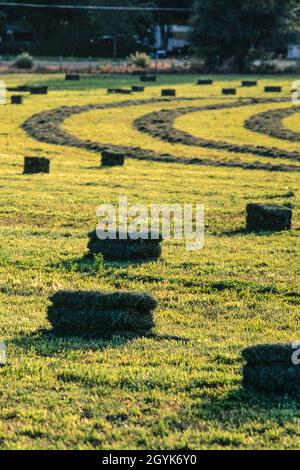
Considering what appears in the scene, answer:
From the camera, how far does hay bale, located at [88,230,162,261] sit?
17750 mm

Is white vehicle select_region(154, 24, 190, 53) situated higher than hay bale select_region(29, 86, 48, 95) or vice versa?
white vehicle select_region(154, 24, 190, 53)

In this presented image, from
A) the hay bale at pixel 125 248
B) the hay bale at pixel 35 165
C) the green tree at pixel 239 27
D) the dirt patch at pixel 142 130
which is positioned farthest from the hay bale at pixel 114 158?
the green tree at pixel 239 27

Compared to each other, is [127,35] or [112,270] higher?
[127,35]

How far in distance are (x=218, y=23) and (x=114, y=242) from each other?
78.7 meters

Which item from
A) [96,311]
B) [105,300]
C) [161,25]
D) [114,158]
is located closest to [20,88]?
[114,158]

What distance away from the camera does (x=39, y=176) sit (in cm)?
3052

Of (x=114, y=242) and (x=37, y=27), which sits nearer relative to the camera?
(x=114, y=242)

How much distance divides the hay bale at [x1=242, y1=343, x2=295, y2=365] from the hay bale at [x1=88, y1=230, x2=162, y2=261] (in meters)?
7.25

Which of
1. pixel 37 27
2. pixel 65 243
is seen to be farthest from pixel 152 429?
pixel 37 27

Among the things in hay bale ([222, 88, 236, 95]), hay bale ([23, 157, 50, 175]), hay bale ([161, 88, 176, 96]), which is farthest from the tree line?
hay bale ([23, 157, 50, 175])

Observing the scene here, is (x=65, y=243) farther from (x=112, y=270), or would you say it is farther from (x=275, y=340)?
(x=275, y=340)

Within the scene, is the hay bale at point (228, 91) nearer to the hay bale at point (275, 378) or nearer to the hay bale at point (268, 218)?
the hay bale at point (268, 218)

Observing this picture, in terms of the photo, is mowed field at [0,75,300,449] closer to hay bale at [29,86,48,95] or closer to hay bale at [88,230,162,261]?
hay bale at [88,230,162,261]

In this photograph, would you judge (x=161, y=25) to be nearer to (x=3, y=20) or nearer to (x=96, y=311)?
(x=3, y=20)
